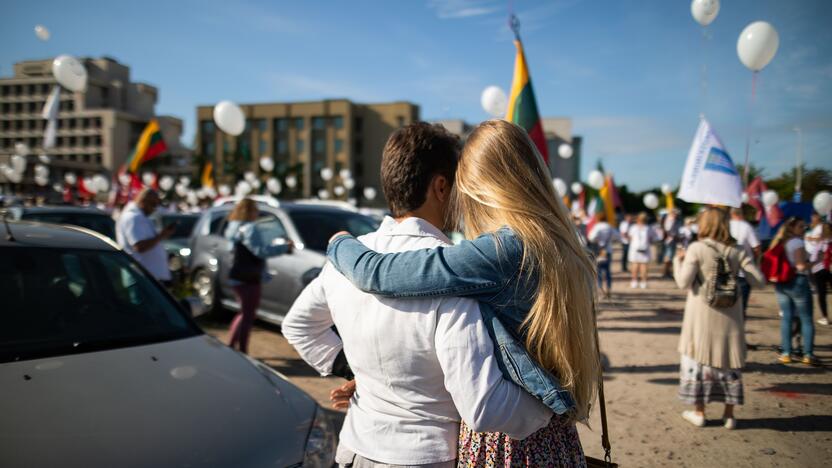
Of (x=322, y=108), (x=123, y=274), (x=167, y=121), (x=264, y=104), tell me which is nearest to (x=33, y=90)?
(x=167, y=121)

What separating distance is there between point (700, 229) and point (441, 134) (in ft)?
12.4

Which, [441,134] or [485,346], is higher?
[441,134]

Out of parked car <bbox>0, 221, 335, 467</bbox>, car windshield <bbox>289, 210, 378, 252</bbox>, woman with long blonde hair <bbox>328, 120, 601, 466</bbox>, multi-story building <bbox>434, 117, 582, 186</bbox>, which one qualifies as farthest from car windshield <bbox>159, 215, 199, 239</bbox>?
multi-story building <bbox>434, 117, 582, 186</bbox>

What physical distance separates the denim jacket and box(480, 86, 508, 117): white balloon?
808 cm

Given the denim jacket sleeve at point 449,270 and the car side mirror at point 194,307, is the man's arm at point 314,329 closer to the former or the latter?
the denim jacket sleeve at point 449,270

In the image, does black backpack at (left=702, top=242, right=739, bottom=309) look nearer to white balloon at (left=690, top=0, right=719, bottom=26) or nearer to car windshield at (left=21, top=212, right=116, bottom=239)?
white balloon at (left=690, top=0, right=719, bottom=26)

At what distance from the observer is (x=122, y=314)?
2.84 meters

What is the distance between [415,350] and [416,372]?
0.22 feet

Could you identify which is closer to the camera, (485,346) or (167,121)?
(485,346)

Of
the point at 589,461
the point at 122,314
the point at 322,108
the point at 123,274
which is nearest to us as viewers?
the point at 589,461

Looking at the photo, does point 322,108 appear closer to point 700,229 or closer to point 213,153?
point 213,153

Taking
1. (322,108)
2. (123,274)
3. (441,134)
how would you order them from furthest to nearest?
(322,108)
(123,274)
(441,134)

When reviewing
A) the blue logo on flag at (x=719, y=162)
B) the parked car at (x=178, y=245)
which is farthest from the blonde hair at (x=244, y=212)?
the blue logo on flag at (x=719, y=162)

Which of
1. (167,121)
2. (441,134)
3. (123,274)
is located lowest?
(123,274)
